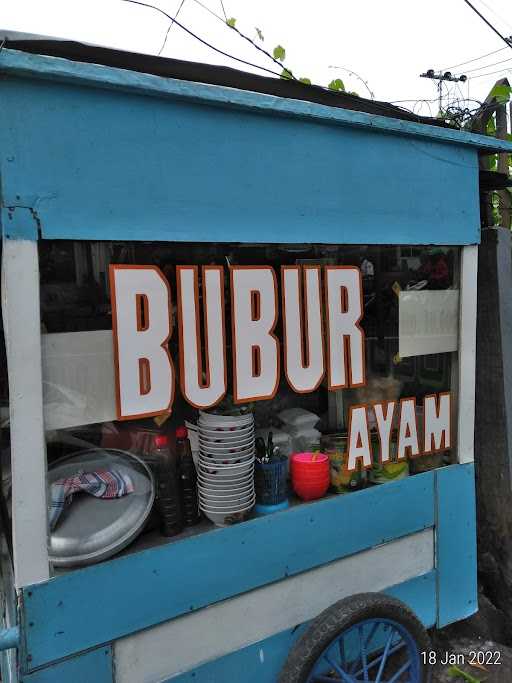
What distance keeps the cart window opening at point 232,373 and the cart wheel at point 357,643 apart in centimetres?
52

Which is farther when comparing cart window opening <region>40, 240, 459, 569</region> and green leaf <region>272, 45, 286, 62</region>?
green leaf <region>272, 45, 286, 62</region>

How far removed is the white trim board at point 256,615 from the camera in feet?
6.80

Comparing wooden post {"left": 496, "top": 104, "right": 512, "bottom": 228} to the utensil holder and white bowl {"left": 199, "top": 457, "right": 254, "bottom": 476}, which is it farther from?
white bowl {"left": 199, "top": 457, "right": 254, "bottom": 476}

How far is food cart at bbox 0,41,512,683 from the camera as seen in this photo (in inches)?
72.0

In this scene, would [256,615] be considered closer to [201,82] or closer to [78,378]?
[78,378]

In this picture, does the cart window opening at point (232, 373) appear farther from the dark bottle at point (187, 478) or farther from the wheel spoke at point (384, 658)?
the wheel spoke at point (384, 658)

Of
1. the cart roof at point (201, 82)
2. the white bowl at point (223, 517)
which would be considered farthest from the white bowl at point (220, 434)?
the cart roof at point (201, 82)

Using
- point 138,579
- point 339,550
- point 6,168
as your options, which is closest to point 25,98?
point 6,168

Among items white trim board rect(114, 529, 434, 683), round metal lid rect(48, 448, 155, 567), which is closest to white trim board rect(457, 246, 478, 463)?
white trim board rect(114, 529, 434, 683)

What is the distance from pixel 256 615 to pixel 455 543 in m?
1.33

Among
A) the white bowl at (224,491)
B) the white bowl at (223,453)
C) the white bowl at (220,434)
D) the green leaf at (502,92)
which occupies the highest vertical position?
the green leaf at (502,92)

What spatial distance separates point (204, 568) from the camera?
2172mm

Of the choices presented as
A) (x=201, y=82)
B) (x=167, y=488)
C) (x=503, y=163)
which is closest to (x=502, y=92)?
(x=503, y=163)

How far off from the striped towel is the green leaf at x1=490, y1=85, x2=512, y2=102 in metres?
3.57
